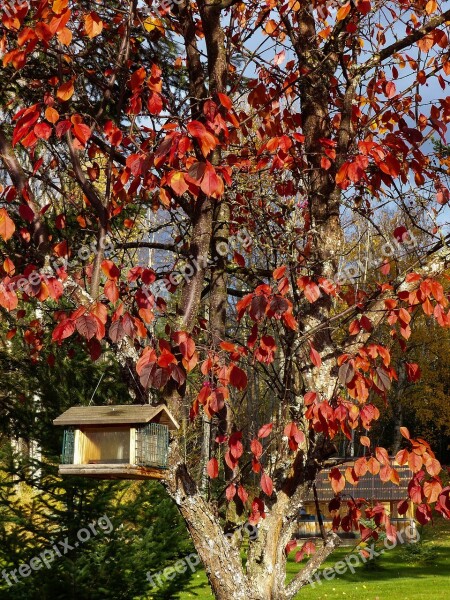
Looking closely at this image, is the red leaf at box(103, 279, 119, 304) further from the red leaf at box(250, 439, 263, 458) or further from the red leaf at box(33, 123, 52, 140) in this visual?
the red leaf at box(250, 439, 263, 458)

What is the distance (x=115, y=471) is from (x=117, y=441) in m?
0.22

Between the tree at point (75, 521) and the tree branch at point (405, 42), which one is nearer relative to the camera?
the tree branch at point (405, 42)

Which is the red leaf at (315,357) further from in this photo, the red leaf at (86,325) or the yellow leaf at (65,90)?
the yellow leaf at (65,90)

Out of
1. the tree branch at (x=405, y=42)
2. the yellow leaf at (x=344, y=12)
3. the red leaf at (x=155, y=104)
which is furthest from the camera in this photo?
the tree branch at (x=405, y=42)

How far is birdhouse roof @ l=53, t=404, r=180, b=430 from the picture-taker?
323 centimetres

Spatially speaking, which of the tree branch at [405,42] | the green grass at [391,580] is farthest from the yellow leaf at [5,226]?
the green grass at [391,580]

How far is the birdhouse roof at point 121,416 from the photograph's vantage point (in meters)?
3.23

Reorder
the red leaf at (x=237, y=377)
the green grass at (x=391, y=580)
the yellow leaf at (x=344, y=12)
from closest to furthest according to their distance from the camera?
1. the red leaf at (x=237, y=377)
2. the yellow leaf at (x=344, y=12)
3. the green grass at (x=391, y=580)

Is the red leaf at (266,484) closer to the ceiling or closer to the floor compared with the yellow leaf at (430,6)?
closer to the floor

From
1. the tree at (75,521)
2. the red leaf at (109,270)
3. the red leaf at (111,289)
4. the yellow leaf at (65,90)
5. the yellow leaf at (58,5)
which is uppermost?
the yellow leaf at (58,5)

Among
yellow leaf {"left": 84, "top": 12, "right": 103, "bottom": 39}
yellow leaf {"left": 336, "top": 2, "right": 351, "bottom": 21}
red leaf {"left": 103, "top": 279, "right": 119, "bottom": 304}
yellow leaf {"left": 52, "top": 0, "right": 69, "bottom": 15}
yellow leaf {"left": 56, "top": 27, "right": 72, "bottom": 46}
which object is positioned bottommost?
red leaf {"left": 103, "top": 279, "right": 119, "bottom": 304}

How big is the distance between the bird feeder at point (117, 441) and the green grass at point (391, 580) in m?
5.29

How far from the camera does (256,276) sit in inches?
193

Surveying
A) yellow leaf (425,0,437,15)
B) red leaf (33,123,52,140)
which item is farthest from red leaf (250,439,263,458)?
yellow leaf (425,0,437,15)
